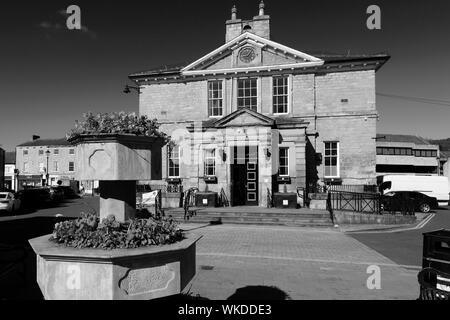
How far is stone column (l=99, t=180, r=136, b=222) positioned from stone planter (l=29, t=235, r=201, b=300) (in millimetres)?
1047

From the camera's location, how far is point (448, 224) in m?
16.8

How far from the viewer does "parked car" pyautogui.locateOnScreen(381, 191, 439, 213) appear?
678 inches

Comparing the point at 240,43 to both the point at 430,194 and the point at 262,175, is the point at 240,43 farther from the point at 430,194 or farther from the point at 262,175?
the point at 430,194

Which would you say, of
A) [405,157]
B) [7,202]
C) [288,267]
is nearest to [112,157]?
[288,267]

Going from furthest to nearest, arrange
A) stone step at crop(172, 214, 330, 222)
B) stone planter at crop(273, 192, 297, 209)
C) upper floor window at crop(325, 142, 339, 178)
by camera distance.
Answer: upper floor window at crop(325, 142, 339, 178)
stone planter at crop(273, 192, 297, 209)
stone step at crop(172, 214, 330, 222)

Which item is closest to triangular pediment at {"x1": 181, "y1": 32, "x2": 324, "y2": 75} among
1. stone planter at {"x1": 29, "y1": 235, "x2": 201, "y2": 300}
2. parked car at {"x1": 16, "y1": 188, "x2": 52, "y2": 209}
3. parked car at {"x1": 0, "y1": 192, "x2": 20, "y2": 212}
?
parked car at {"x1": 0, "y1": 192, "x2": 20, "y2": 212}

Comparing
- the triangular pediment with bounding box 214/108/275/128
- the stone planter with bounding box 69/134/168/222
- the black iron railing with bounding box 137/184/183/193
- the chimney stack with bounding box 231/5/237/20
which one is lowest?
the black iron railing with bounding box 137/184/183/193

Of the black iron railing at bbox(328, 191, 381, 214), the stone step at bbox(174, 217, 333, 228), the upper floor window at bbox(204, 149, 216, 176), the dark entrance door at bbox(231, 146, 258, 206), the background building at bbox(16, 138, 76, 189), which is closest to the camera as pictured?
the stone step at bbox(174, 217, 333, 228)

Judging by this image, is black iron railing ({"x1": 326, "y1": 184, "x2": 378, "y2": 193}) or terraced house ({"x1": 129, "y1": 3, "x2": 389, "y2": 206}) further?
black iron railing ({"x1": 326, "y1": 184, "x2": 378, "y2": 193})

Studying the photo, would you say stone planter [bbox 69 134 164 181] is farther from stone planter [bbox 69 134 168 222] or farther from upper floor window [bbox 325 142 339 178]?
upper floor window [bbox 325 142 339 178]

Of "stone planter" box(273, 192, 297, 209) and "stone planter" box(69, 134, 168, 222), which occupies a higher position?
"stone planter" box(69, 134, 168, 222)

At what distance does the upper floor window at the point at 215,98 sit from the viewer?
874 inches
